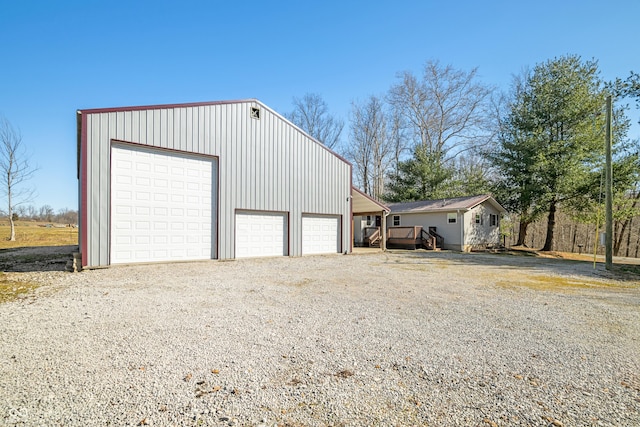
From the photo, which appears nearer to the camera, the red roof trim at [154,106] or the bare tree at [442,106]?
the red roof trim at [154,106]

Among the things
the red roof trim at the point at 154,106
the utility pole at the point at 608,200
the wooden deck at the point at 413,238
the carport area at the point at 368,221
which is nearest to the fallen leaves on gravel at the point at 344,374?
the red roof trim at the point at 154,106

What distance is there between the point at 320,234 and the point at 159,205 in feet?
23.2

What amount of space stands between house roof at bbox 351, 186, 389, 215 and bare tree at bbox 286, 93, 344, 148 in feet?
47.8

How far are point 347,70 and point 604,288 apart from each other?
14.8m

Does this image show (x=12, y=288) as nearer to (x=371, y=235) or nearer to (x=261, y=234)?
A: (x=261, y=234)

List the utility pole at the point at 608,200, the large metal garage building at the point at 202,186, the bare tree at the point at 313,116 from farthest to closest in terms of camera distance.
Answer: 1. the bare tree at the point at 313,116
2. the utility pole at the point at 608,200
3. the large metal garage building at the point at 202,186

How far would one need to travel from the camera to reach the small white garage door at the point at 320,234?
14094 millimetres

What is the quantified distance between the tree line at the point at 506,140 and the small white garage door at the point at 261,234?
14872 mm

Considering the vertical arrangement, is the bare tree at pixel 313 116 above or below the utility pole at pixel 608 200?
above

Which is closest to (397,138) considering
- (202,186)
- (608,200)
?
(608,200)

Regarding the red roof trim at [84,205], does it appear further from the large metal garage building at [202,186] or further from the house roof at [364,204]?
the house roof at [364,204]

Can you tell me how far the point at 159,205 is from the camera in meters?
10.1

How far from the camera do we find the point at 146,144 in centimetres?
988

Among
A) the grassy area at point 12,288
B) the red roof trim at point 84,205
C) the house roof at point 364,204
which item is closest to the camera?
the grassy area at point 12,288
